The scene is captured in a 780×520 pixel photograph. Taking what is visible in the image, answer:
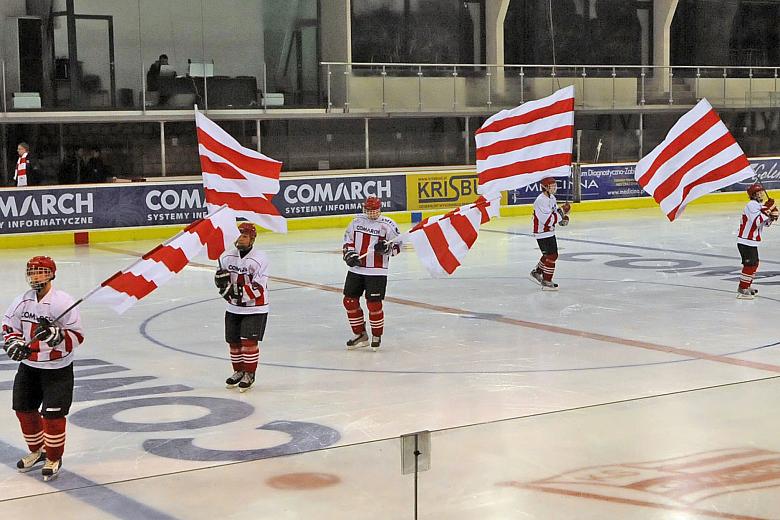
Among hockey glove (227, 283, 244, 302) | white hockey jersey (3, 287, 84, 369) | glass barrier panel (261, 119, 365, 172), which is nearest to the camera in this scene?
white hockey jersey (3, 287, 84, 369)

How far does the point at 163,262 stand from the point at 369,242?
392 centimetres

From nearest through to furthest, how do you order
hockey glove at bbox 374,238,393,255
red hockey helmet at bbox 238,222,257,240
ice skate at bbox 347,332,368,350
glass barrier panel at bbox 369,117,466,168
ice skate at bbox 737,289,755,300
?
red hockey helmet at bbox 238,222,257,240 → hockey glove at bbox 374,238,393,255 → ice skate at bbox 347,332,368,350 → ice skate at bbox 737,289,755,300 → glass barrier panel at bbox 369,117,466,168

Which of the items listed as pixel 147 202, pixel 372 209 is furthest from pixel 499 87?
pixel 372 209

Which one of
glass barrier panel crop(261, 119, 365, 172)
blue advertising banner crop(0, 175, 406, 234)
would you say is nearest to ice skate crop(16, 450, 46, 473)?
blue advertising banner crop(0, 175, 406, 234)

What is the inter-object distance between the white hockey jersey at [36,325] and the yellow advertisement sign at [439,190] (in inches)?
829

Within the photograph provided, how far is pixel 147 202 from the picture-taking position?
25484mm

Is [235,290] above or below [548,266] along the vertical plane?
above

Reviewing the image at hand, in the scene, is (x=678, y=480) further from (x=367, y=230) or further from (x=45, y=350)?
(x=367, y=230)

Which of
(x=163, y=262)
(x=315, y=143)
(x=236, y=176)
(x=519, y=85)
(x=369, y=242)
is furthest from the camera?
(x=519, y=85)

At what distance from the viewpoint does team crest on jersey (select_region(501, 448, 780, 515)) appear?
17.7 ft

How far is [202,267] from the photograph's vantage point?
20.6m

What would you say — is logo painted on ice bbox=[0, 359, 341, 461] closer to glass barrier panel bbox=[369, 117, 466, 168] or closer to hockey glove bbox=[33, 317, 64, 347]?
hockey glove bbox=[33, 317, 64, 347]

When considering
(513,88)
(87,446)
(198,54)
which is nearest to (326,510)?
(87,446)

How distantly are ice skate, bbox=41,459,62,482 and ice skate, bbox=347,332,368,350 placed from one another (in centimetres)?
526
